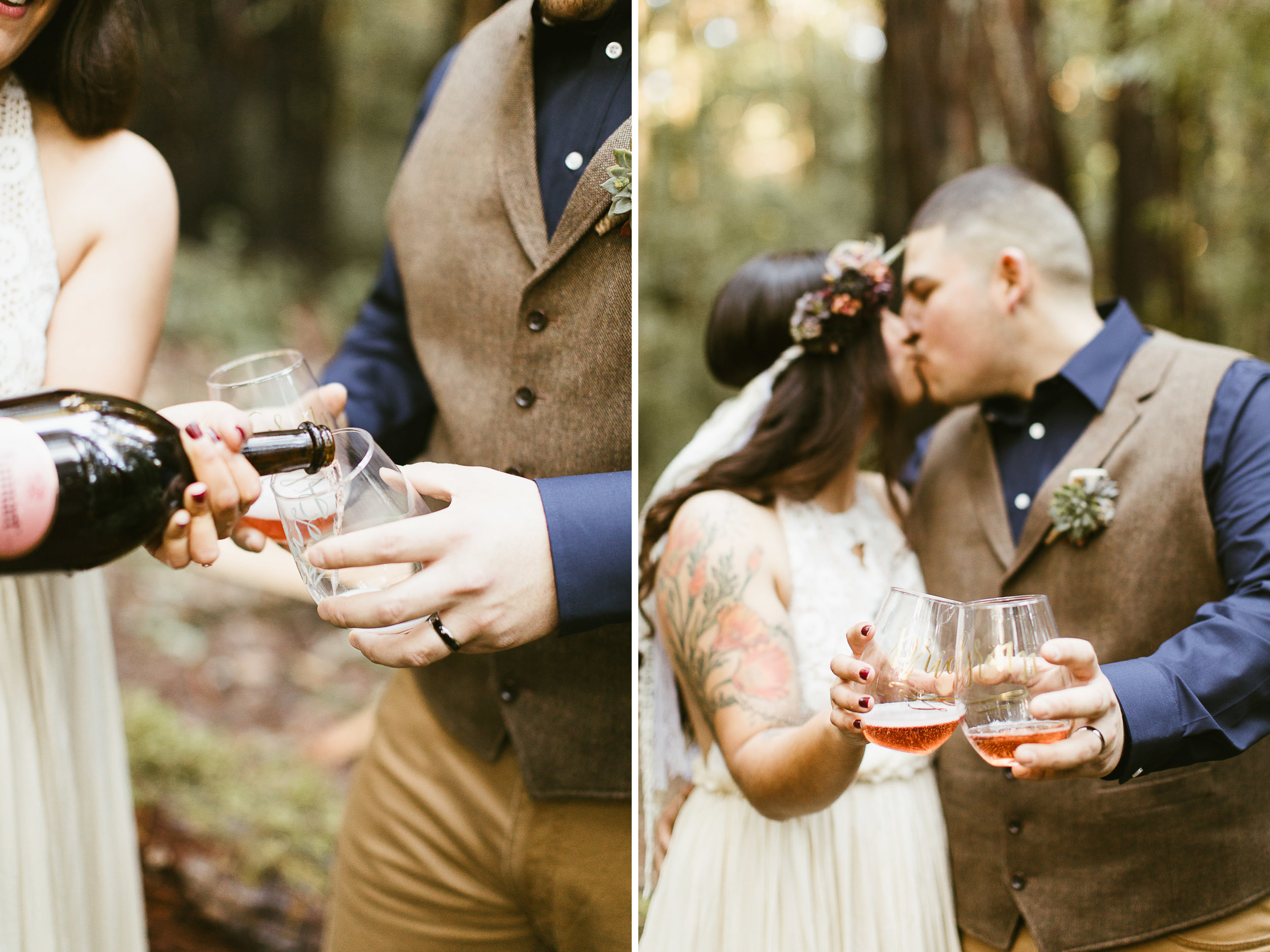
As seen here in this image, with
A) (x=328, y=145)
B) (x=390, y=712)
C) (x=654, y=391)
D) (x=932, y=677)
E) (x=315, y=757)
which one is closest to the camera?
(x=932, y=677)

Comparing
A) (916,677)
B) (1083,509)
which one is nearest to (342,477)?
(916,677)

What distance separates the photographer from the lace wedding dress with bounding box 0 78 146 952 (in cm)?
104

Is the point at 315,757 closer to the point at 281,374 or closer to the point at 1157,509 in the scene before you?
the point at 281,374

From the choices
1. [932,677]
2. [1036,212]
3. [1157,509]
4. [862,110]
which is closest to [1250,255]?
[862,110]

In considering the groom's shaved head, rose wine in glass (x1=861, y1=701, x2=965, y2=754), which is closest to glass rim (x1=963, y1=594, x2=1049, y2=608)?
rose wine in glass (x1=861, y1=701, x2=965, y2=754)

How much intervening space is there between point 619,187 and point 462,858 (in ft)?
3.11

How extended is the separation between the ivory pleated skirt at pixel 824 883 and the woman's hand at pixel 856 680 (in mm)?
327

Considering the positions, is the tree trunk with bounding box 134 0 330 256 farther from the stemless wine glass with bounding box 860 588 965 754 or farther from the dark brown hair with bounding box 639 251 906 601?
the stemless wine glass with bounding box 860 588 965 754

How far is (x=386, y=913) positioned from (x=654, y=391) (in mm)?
3635

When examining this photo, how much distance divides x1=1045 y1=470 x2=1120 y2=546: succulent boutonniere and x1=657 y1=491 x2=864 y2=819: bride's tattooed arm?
405 mm

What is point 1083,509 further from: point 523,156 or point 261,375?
point 261,375

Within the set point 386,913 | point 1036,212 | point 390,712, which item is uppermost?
point 1036,212

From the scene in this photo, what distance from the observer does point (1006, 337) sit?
5.26 ft

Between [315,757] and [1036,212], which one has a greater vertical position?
[1036,212]
